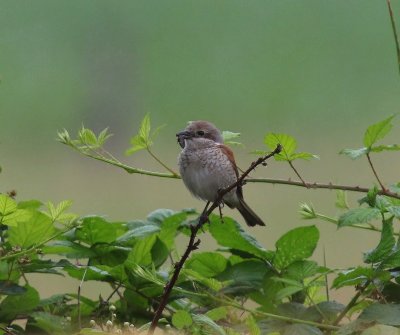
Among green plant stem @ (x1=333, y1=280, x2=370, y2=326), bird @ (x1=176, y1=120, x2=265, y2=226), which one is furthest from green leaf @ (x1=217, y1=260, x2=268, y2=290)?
bird @ (x1=176, y1=120, x2=265, y2=226)

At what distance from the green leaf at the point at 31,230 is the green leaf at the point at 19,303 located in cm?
6

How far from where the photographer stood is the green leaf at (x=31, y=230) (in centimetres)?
104

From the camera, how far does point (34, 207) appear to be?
45.6 inches

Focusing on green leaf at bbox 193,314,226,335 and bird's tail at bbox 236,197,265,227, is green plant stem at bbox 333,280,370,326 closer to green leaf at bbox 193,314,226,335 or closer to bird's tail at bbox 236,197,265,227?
green leaf at bbox 193,314,226,335

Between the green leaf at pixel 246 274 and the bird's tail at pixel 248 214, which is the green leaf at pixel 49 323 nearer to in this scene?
the green leaf at pixel 246 274

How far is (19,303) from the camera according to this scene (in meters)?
1.05

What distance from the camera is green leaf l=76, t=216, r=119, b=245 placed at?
1.10 meters

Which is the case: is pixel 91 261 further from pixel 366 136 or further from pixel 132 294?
A: pixel 366 136

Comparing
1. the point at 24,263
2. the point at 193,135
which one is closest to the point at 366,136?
the point at 24,263

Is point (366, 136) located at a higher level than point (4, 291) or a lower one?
higher

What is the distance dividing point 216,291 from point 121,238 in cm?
16

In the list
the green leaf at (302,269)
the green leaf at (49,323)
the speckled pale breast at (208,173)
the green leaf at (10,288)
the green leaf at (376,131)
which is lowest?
the green leaf at (49,323)

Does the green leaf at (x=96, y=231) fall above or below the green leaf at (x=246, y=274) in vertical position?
above

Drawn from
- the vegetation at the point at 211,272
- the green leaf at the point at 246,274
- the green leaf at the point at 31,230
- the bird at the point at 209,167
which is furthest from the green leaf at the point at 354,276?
the bird at the point at 209,167
